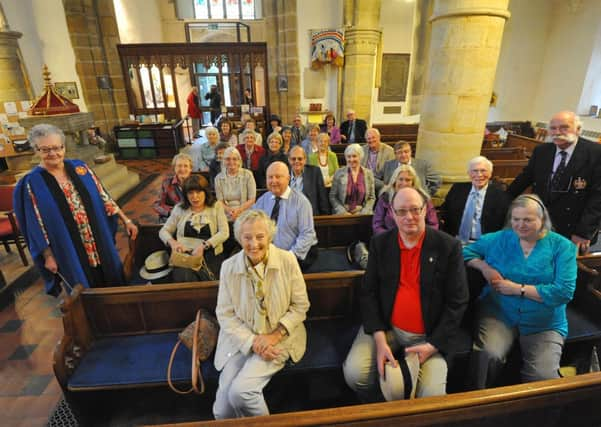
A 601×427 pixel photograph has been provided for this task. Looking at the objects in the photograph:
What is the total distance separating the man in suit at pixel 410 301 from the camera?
1.74 metres

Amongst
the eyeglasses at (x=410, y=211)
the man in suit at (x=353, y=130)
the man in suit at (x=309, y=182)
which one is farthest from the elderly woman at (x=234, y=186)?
the man in suit at (x=353, y=130)

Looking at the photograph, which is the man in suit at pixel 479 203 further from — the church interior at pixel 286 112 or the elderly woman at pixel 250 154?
the elderly woman at pixel 250 154

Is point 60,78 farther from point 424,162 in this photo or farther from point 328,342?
point 328,342

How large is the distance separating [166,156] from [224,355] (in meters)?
9.22

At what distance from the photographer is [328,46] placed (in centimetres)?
851

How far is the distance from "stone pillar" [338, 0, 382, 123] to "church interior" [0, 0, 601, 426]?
0.11 ft

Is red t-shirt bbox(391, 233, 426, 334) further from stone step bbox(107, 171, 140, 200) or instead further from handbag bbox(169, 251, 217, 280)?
stone step bbox(107, 171, 140, 200)

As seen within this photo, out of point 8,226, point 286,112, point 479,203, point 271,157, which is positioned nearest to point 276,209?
point 271,157

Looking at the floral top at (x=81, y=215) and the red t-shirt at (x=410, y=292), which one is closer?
the red t-shirt at (x=410, y=292)

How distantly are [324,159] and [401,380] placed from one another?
3.27m

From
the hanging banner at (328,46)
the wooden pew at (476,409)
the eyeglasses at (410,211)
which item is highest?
the hanging banner at (328,46)

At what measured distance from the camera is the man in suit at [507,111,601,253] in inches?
103

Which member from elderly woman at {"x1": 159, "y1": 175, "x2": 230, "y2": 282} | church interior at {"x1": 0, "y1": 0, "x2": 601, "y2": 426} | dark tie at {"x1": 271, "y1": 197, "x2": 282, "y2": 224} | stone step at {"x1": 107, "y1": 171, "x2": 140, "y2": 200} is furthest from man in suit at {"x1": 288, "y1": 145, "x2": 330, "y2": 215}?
stone step at {"x1": 107, "y1": 171, "x2": 140, "y2": 200}

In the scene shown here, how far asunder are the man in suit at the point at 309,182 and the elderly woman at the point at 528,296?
6.10ft
